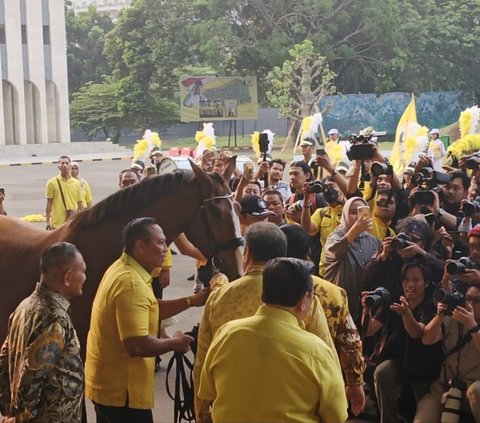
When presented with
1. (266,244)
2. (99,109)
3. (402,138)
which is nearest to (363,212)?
(266,244)

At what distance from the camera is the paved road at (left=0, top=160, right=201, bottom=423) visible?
8688mm

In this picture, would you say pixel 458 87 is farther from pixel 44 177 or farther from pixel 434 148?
pixel 434 148

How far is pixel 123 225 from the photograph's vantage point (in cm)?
672

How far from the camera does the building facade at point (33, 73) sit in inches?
2108

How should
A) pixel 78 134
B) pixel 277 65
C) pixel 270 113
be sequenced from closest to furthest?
pixel 277 65 < pixel 270 113 < pixel 78 134

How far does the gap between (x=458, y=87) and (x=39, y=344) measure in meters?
58.7

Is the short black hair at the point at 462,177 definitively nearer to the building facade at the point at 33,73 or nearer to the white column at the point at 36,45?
the building facade at the point at 33,73

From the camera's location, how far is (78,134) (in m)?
71.5

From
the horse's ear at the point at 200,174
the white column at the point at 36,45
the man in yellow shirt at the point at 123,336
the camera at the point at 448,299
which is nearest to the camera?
the man in yellow shirt at the point at 123,336

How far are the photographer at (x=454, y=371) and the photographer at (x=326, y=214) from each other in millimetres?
2441

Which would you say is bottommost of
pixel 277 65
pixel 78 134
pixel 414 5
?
pixel 78 134

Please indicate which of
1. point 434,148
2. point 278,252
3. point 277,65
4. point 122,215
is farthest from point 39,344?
point 277,65

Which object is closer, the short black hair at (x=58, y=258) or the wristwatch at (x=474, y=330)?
the short black hair at (x=58, y=258)

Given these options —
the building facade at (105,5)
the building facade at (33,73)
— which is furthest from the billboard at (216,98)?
the building facade at (105,5)
